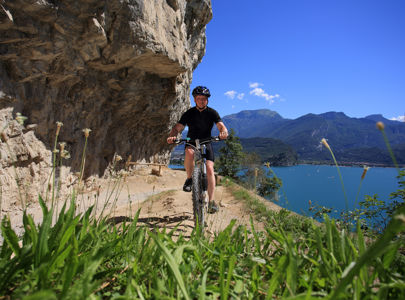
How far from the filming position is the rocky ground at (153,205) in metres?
2.95

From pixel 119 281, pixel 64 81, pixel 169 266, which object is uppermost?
pixel 64 81

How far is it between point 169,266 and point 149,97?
13.8 metres

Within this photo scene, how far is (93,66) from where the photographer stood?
32.4 feet

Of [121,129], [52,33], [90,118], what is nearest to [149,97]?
[121,129]

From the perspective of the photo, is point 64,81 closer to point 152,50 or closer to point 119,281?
point 152,50

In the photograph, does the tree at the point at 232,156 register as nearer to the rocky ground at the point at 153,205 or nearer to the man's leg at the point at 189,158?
the rocky ground at the point at 153,205

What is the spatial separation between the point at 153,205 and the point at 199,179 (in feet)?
12.0

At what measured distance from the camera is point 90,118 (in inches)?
433

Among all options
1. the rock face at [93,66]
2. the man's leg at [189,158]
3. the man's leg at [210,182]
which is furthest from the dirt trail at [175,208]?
the rock face at [93,66]

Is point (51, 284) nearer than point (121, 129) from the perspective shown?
Yes

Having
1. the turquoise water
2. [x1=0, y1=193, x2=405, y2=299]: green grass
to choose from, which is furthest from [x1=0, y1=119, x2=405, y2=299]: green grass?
the turquoise water

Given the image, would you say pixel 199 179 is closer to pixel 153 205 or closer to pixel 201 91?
pixel 201 91

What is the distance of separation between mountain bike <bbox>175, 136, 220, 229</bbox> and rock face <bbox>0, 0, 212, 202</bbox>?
648 cm

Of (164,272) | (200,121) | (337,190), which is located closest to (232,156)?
(200,121)
